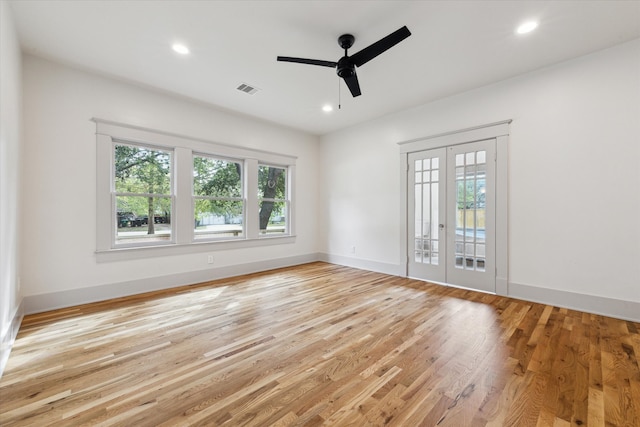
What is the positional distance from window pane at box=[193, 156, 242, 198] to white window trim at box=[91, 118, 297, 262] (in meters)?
0.14

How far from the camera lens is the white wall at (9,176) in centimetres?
211

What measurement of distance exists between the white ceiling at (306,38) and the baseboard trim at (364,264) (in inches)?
119

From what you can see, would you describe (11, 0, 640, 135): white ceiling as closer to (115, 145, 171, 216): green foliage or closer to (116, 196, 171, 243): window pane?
(115, 145, 171, 216): green foliage

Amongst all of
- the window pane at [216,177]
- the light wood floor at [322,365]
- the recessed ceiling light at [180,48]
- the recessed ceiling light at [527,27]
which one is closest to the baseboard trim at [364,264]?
the light wood floor at [322,365]

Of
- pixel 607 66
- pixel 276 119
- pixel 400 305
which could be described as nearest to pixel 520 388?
pixel 400 305

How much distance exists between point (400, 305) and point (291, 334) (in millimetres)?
1506

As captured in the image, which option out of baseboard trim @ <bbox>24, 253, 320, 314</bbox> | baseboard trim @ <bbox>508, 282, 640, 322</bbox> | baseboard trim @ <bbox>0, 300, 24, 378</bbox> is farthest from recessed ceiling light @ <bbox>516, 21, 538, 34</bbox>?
baseboard trim @ <bbox>0, 300, 24, 378</bbox>

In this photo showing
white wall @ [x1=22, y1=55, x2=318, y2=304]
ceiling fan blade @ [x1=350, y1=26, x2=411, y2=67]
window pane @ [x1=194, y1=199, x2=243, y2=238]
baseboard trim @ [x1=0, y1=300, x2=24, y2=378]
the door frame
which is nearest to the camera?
baseboard trim @ [x1=0, y1=300, x2=24, y2=378]

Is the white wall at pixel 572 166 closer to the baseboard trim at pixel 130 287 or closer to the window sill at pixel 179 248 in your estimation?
the window sill at pixel 179 248

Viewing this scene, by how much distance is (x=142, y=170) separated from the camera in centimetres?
402

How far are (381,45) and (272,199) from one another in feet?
12.4

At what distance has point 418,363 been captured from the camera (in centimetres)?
205

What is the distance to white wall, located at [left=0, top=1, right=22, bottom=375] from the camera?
2.11m

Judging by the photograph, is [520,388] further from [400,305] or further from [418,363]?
[400,305]
